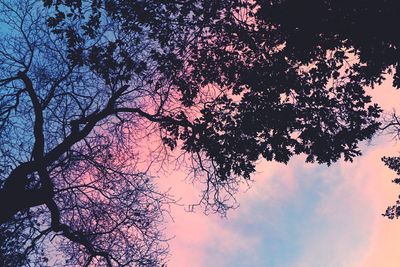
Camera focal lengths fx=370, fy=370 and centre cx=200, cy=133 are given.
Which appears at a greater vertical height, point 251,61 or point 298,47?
point 251,61

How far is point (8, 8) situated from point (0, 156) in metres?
5.22

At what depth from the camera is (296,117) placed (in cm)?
1029

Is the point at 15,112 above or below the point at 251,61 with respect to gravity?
above

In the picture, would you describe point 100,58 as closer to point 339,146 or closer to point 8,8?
point 8,8

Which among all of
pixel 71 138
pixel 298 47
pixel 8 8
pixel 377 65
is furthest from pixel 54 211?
pixel 377 65

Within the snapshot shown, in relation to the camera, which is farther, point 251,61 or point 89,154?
point 89,154

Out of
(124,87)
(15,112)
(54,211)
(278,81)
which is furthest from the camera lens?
(15,112)

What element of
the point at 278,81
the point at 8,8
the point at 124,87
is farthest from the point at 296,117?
the point at 8,8

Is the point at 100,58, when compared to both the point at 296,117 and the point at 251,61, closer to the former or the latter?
the point at 251,61

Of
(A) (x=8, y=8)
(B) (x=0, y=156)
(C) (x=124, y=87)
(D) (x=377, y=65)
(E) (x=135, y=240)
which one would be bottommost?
(E) (x=135, y=240)

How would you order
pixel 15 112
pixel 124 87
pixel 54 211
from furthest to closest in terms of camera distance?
pixel 15 112
pixel 124 87
pixel 54 211

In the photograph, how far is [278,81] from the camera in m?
10.2

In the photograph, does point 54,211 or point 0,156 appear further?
point 0,156

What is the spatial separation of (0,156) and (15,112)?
1.63 meters
